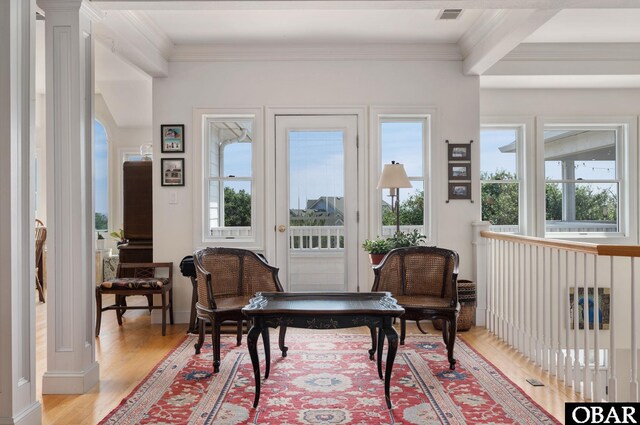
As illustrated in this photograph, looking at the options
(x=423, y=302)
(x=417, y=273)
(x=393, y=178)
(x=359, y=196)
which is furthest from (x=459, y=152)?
(x=423, y=302)

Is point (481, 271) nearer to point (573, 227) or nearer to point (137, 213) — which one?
point (573, 227)

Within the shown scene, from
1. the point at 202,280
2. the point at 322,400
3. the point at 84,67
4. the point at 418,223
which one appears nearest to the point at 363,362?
the point at 322,400

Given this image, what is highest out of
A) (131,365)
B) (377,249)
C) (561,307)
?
(377,249)

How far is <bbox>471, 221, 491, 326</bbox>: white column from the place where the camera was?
5.07 m

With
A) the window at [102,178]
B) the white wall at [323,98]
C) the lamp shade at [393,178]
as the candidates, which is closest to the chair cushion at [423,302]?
the lamp shade at [393,178]

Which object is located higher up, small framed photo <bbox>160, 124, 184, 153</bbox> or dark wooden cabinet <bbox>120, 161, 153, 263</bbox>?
small framed photo <bbox>160, 124, 184, 153</bbox>

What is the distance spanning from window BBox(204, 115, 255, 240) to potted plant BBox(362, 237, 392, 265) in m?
1.24

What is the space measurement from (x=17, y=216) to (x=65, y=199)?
0.58 metres

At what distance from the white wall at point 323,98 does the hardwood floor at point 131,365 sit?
61 centimetres

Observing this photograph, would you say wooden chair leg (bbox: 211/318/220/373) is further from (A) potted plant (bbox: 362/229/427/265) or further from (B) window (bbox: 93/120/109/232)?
(B) window (bbox: 93/120/109/232)

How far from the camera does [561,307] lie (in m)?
4.29

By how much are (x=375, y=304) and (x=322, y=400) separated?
0.64m

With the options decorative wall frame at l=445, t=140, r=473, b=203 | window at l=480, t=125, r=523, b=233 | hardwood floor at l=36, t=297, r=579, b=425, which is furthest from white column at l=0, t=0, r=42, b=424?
window at l=480, t=125, r=523, b=233

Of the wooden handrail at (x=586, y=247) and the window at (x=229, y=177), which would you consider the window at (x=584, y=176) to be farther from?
the window at (x=229, y=177)
